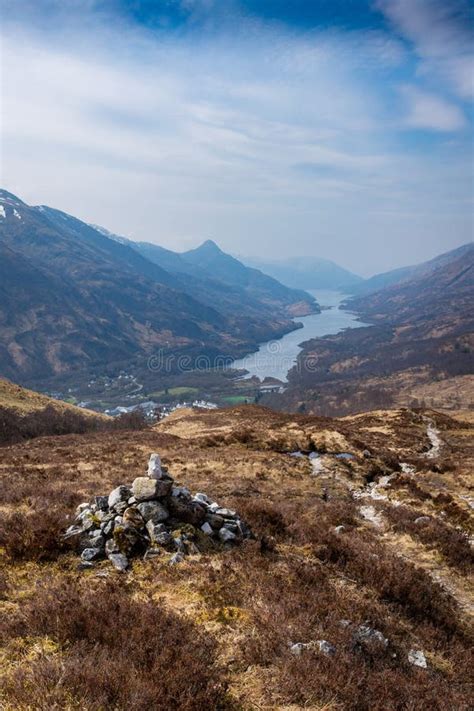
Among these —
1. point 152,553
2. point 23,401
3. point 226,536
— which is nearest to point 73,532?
point 152,553

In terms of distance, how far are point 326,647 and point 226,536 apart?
18.3ft

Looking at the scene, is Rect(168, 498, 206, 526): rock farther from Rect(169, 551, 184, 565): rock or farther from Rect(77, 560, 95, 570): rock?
Rect(77, 560, 95, 570): rock

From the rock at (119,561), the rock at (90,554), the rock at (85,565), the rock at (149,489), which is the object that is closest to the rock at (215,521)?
the rock at (149,489)

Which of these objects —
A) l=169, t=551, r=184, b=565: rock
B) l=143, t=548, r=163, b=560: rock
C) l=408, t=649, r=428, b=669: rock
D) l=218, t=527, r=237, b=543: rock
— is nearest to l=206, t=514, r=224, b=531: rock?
l=218, t=527, r=237, b=543: rock

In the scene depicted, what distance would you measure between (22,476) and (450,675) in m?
22.1

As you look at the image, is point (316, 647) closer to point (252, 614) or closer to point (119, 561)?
point (252, 614)

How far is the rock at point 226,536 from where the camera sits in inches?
516

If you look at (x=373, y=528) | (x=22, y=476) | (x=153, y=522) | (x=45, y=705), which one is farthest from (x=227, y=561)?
(x=22, y=476)

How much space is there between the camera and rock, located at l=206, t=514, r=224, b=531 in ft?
44.8

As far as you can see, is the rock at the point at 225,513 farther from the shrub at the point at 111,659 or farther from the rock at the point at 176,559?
the shrub at the point at 111,659

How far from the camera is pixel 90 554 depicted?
449 inches

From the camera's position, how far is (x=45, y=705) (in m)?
5.57

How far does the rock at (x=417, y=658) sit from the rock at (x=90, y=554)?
800 cm

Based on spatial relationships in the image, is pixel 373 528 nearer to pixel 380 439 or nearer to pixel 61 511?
pixel 61 511
